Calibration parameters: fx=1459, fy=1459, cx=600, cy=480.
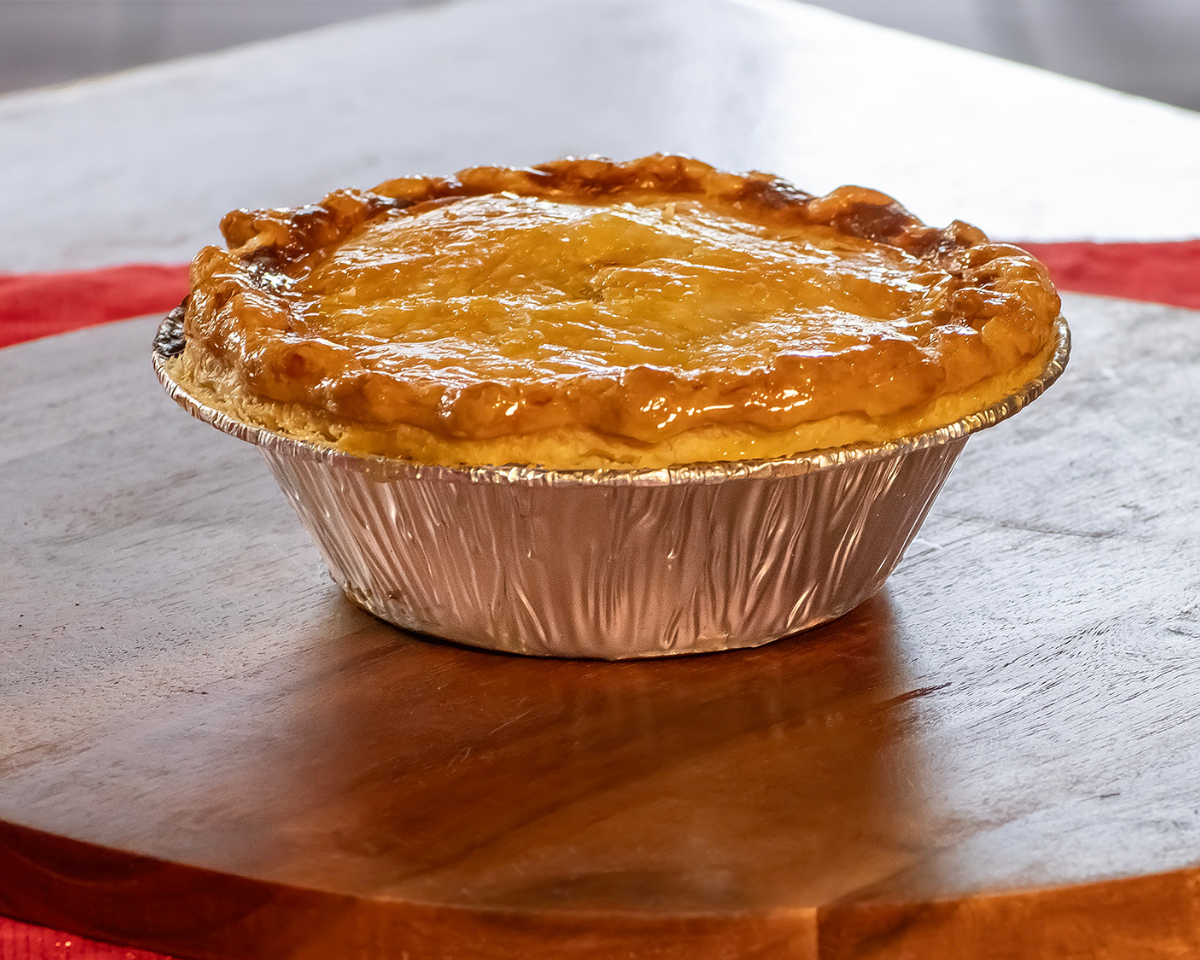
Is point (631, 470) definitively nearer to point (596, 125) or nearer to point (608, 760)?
point (608, 760)

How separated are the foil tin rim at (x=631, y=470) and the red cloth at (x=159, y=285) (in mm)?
1612

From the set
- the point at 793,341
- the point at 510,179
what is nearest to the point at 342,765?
the point at 793,341

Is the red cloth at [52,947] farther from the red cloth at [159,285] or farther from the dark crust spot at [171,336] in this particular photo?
the red cloth at [159,285]

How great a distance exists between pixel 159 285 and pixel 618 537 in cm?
210

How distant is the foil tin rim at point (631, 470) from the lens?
157cm

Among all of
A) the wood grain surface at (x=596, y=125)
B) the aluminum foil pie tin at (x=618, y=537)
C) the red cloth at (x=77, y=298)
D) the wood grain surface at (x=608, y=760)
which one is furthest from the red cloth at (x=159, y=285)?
the aluminum foil pie tin at (x=618, y=537)

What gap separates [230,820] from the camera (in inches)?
58.2

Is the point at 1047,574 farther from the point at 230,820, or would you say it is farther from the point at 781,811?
the point at 230,820

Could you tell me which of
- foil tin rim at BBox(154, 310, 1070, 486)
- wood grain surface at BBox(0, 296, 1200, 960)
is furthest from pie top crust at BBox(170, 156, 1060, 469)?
wood grain surface at BBox(0, 296, 1200, 960)

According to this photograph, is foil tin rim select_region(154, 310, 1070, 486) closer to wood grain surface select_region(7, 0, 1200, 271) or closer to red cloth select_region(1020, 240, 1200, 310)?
red cloth select_region(1020, 240, 1200, 310)

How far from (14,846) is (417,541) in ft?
1.80

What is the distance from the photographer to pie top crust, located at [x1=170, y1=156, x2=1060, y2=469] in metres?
1.61

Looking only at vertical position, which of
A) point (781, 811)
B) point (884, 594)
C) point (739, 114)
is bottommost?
point (739, 114)

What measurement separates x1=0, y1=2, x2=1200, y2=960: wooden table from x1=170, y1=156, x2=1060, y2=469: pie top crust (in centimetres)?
30
